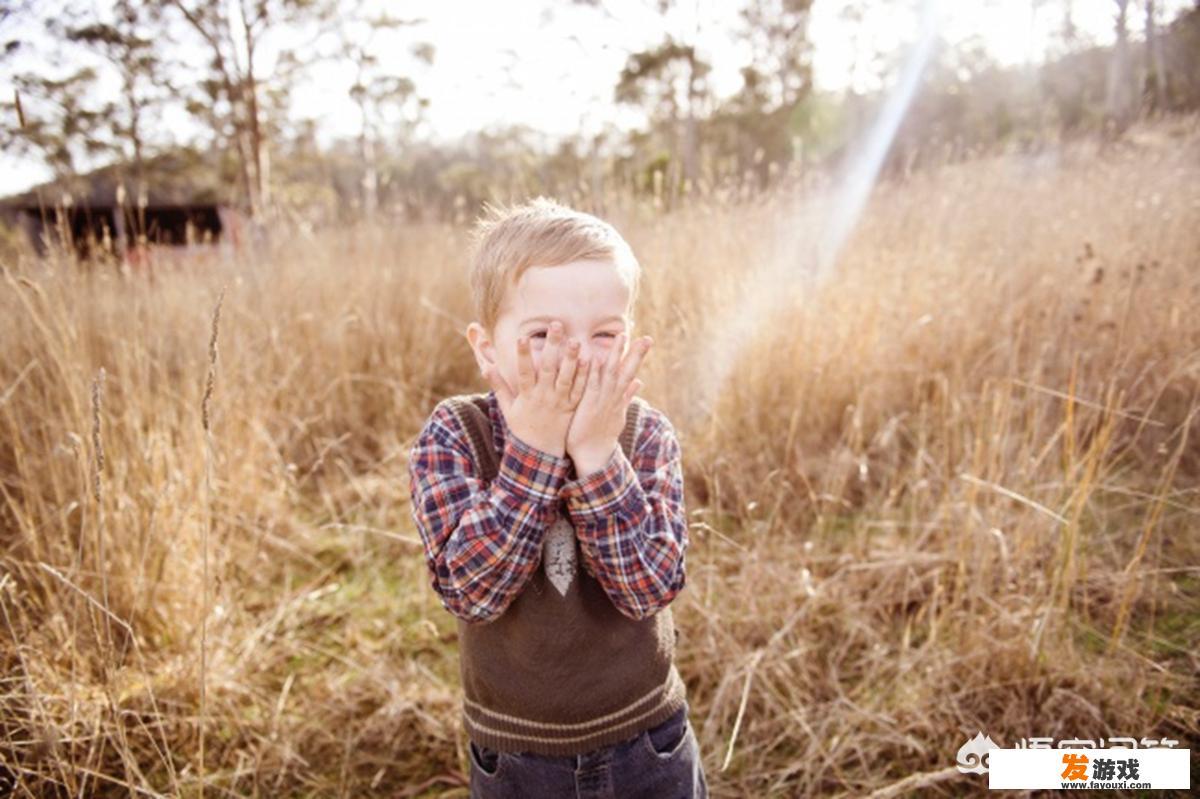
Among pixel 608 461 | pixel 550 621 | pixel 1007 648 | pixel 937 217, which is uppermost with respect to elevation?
pixel 937 217

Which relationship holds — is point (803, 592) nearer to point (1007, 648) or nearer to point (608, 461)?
point (1007, 648)

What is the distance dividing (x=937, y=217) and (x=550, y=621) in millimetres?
3307

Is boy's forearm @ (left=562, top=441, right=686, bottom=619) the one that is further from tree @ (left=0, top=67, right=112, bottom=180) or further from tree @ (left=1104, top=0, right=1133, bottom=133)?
tree @ (left=1104, top=0, right=1133, bottom=133)

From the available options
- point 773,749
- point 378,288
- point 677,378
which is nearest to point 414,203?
point 378,288

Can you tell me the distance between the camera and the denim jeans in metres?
0.95

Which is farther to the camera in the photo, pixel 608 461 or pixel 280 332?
pixel 280 332

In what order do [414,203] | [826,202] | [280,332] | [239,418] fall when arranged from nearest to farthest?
[239,418], [280,332], [826,202], [414,203]

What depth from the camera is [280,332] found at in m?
2.86

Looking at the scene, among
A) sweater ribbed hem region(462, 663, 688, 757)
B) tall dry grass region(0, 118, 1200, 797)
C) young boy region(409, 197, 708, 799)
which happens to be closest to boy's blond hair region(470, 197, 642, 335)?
young boy region(409, 197, 708, 799)

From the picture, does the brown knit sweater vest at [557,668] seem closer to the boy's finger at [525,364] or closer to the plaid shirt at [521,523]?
the plaid shirt at [521,523]

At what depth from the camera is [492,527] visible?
0.85 meters

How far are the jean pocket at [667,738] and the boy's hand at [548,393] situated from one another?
45cm

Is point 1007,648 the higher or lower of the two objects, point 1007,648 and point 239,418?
the lower

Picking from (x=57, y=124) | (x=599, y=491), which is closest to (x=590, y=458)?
(x=599, y=491)
